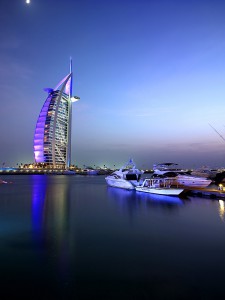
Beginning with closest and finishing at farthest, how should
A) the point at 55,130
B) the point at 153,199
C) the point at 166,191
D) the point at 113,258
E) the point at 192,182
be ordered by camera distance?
1. the point at 113,258
2. the point at 153,199
3. the point at 166,191
4. the point at 192,182
5. the point at 55,130

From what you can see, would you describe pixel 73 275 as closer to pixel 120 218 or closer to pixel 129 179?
pixel 120 218

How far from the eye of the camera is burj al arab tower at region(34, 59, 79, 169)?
16150 cm

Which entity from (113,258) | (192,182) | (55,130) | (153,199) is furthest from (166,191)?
(55,130)

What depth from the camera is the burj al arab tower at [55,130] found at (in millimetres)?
161500

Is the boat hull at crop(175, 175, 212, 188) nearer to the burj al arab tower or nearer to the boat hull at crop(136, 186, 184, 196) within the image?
the boat hull at crop(136, 186, 184, 196)

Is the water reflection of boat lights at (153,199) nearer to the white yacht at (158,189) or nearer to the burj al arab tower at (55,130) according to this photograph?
the white yacht at (158,189)

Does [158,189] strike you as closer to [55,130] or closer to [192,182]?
[192,182]

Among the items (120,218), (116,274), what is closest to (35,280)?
(116,274)

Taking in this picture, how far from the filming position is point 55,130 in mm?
163250

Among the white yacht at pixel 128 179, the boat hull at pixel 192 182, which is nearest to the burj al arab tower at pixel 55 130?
the white yacht at pixel 128 179

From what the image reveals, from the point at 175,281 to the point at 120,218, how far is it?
12079 millimetres

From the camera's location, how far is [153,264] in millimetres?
9664

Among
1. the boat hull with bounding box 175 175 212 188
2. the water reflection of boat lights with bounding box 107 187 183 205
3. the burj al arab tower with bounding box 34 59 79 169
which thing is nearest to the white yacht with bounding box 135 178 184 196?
the water reflection of boat lights with bounding box 107 187 183 205

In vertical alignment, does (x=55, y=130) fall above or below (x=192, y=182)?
above
